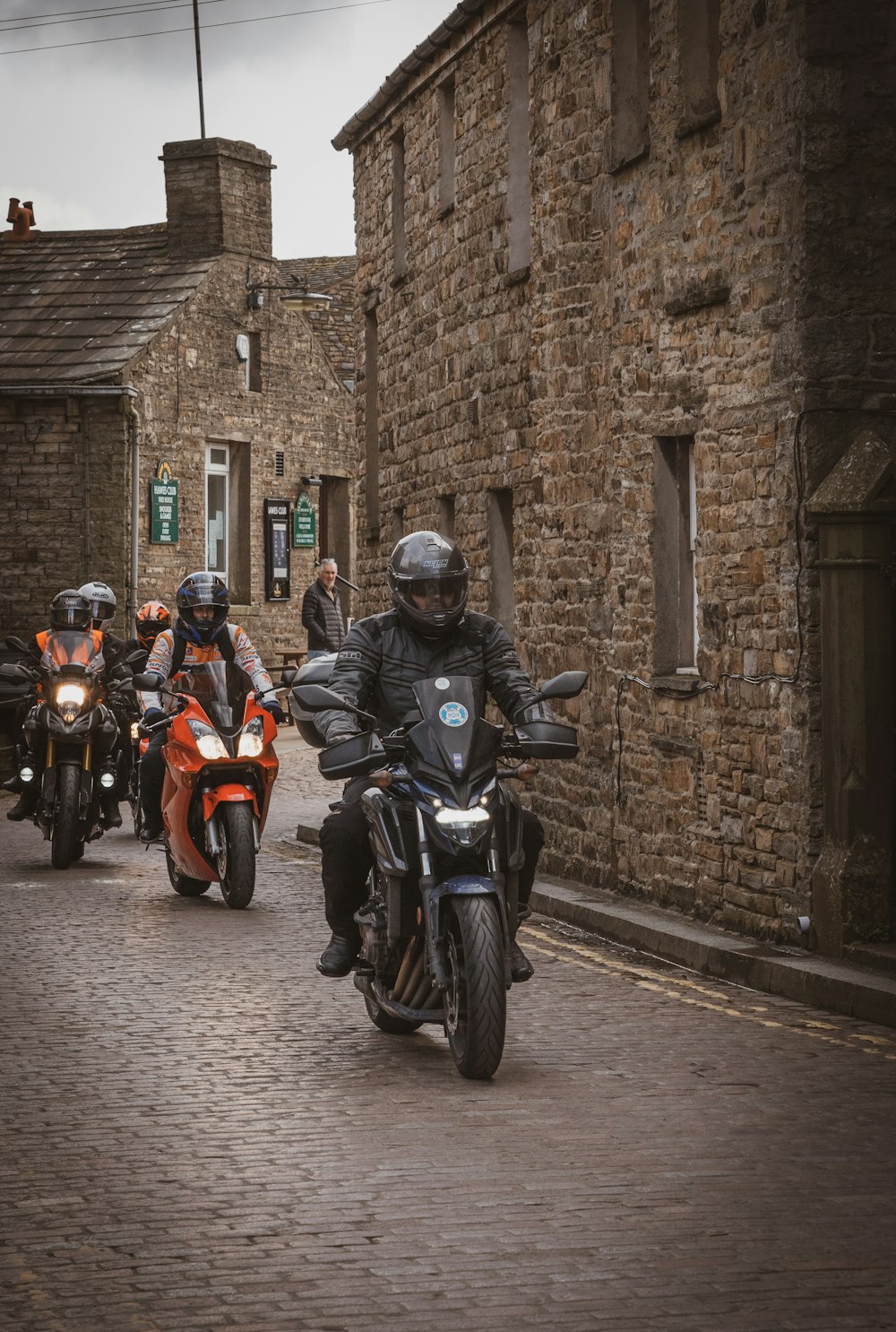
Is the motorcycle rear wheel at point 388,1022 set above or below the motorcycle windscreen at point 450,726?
below

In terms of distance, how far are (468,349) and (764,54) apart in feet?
23.1

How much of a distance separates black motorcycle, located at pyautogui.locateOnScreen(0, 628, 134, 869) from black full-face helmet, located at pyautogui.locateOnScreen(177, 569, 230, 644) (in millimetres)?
1904

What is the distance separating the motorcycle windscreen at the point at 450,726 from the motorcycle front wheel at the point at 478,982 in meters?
0.56

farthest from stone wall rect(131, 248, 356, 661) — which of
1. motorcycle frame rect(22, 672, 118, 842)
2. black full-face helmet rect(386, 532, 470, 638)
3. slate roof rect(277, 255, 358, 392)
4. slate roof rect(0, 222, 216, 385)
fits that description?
black full-face helmet rect(386, 532, 470, 638)

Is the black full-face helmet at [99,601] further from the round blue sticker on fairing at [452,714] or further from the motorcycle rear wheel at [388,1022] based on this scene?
the round blue sticker on fairing at [452,714]

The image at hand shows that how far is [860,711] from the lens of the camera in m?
11.0

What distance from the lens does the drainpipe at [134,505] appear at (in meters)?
31.2

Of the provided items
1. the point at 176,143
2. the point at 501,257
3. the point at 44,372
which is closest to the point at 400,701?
the point at 501,257

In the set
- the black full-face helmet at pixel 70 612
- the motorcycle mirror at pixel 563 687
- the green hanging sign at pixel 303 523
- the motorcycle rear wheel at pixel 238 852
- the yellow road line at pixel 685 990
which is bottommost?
the yellow road line at pixel 685 990

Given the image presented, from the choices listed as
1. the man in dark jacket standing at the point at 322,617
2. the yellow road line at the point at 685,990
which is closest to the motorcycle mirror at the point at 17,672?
the yellow road line at the point at 685,990

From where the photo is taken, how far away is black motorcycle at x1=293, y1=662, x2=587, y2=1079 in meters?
7.93

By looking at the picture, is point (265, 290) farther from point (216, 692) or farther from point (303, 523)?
point (216, 692)

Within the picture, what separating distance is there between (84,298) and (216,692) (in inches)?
816

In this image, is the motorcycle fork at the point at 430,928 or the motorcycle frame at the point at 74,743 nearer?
the motorcycle fork at the point at 430,928
